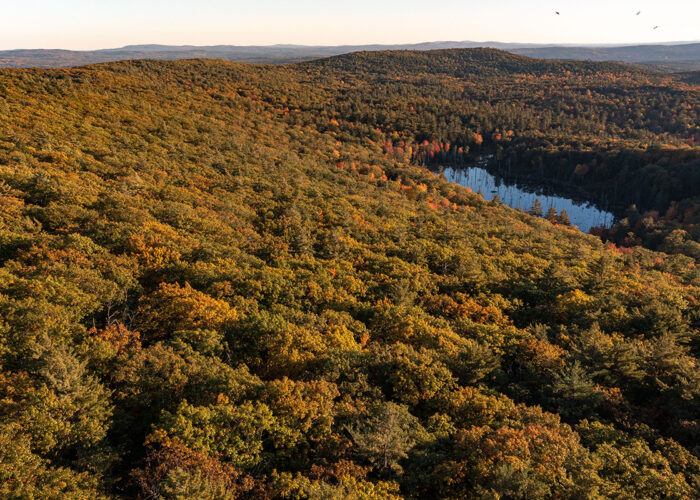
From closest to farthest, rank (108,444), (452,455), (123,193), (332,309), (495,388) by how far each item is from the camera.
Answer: (108,444) < (452,455) < (495,388) < (332,309) < (123,193)

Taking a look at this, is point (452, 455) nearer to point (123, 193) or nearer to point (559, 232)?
point (123, 193)

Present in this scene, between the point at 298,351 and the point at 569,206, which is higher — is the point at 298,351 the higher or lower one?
the higher one

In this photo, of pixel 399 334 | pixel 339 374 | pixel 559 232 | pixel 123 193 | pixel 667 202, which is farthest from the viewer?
pixel 667 202

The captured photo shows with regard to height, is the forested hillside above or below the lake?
above

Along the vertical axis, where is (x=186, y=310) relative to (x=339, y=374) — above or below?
above

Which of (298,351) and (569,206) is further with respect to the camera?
(569,206)

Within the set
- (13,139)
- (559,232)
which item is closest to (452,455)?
(13,139)

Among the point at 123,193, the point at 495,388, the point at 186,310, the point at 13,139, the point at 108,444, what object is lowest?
the point at 495,388

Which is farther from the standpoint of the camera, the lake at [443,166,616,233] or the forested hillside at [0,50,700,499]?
the lake at [443,166,616,233]

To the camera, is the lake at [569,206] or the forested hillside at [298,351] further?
the lake at [569,206]

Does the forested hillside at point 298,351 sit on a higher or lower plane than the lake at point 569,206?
higher

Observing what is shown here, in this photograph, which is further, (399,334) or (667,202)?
(667,202)
